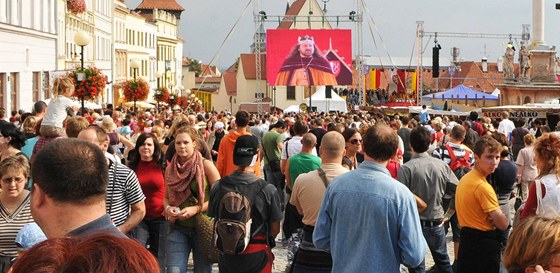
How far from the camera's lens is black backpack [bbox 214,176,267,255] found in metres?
7.48

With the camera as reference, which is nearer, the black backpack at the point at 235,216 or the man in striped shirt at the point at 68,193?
the man in striped shirt at the point at 68,193

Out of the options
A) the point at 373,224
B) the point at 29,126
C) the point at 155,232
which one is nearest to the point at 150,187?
the point at 155,232

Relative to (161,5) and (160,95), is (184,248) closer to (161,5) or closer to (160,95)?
(160,95)

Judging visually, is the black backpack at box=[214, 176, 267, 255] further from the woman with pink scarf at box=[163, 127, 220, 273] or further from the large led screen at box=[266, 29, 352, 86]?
the large led screen at box=[266, 29, 352, 86]

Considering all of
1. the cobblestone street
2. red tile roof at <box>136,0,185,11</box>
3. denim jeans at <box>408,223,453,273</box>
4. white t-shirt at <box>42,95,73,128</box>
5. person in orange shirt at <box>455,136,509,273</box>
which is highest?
red tile roof at <box>136,0,185,11</box>

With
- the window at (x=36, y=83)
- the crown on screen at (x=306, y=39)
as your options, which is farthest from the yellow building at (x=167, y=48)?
the window at (x=36, y=83)

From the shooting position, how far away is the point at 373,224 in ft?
19.6

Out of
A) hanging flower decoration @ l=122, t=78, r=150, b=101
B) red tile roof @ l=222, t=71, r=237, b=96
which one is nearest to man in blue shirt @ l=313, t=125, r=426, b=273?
hanging flower decoration @ l=122, t=78, r=150, b=101

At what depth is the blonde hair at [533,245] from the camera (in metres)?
3.71

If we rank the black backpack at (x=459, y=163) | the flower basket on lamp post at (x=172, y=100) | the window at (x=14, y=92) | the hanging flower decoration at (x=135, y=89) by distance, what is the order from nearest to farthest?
the black backpack at (x=459, y=163), the window at (x=14, y=92), the hanging flower decoration at (x=135, y=89), the flower basket on lamp post at (x=172, y=100)

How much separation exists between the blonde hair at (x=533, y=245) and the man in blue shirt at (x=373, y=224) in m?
2.12

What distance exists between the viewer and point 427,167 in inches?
357

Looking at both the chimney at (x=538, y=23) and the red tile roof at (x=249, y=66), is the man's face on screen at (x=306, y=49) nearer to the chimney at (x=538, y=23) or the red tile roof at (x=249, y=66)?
the chimney at (x=538, y=23)

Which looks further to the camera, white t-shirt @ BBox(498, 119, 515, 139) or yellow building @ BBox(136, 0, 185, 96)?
yellow building @ BBox(136, 0, 185, 96)
